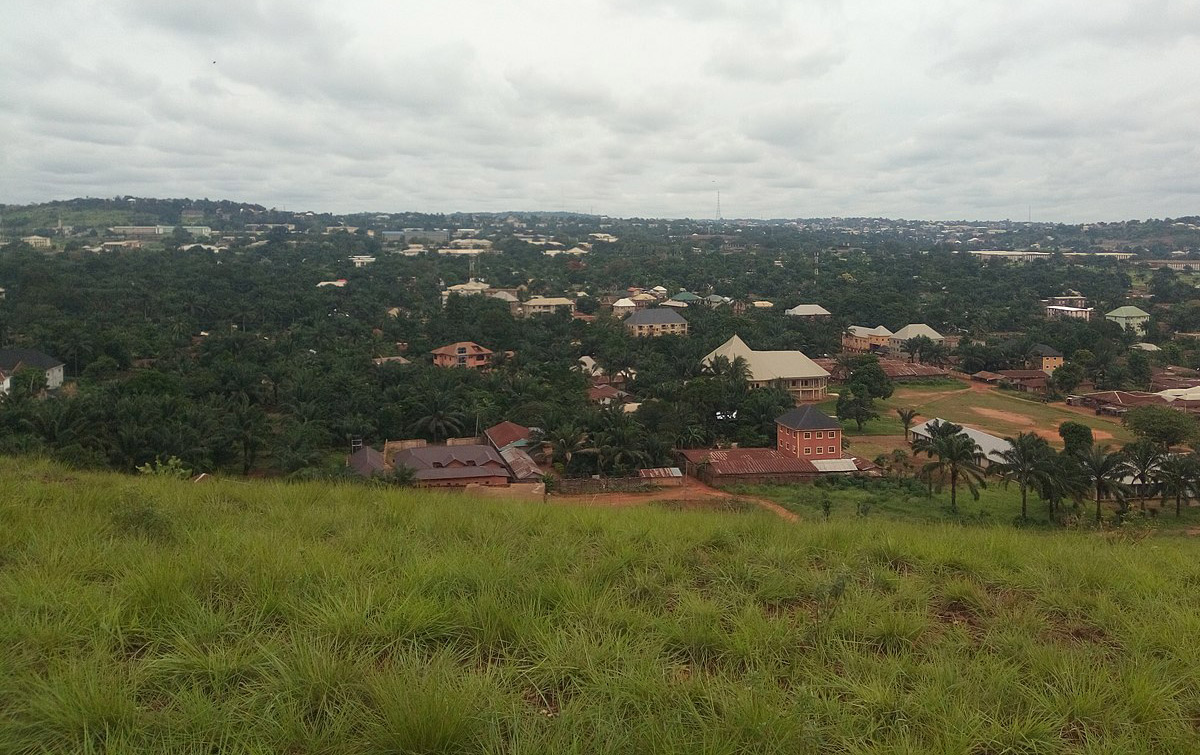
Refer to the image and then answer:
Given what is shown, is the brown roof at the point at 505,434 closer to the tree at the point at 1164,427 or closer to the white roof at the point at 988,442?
the white roof at the point at 988,442

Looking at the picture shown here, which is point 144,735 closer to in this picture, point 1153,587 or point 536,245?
point 1153,587

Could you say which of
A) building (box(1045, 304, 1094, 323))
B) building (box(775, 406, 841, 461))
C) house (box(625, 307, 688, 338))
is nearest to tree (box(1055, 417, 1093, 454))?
building (box(775, 406, 841, 461))

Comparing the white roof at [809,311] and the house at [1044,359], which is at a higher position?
the white roof at [809,311]

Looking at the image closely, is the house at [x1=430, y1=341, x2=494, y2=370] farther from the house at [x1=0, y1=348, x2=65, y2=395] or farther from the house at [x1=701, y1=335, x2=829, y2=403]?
the house at [x1=0, y1=348, x2=65, y2=395]

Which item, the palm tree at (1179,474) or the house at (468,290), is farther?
the house at (468,290)

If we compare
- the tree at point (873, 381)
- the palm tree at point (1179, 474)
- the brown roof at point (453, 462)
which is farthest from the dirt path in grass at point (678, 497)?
the tree at point (873, 381)

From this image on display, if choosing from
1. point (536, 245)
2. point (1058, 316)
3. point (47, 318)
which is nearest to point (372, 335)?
point (47, 318)
